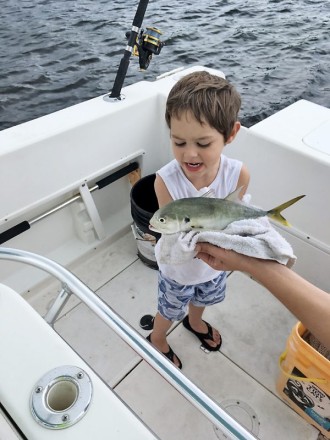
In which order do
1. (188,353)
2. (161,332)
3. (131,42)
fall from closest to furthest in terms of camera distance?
(161,332) < (188,353) < (131,42)

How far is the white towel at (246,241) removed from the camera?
1.15m

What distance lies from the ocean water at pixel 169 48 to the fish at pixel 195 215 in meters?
4.45

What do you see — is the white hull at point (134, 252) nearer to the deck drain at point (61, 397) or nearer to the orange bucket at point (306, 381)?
the orange bucket at point (306, 381)

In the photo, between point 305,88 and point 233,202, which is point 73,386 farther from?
point 305,88

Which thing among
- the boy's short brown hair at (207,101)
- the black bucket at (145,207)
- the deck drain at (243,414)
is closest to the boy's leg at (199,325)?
the deck drain at (243,414)

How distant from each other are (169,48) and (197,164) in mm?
7319

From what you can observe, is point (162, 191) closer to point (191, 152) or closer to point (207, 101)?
point (191, 152)

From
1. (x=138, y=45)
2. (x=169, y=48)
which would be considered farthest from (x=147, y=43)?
(x=169, y=48)

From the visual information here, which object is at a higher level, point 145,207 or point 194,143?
point 194,143

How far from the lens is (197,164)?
137cm

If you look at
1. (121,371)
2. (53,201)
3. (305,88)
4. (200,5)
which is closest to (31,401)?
(121,371)

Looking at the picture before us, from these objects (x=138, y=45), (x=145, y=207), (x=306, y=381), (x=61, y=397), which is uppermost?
(x=138, y=45)

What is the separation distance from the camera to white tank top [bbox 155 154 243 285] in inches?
59.1

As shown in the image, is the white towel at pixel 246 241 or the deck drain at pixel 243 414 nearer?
the white towel at pixel 246 241
